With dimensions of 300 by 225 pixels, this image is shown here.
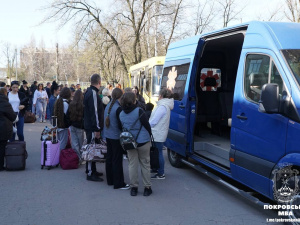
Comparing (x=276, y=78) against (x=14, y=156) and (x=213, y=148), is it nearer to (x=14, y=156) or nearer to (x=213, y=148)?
(x=213, y=148)

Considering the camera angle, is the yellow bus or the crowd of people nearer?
the crowd of people

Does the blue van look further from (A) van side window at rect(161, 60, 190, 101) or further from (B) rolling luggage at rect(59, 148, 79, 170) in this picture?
(B) rolling luggage at rect(59, 148, 79, 170)

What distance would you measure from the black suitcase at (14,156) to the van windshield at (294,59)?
571 centimetres

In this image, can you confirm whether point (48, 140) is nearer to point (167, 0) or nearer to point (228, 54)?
point (228, 54)

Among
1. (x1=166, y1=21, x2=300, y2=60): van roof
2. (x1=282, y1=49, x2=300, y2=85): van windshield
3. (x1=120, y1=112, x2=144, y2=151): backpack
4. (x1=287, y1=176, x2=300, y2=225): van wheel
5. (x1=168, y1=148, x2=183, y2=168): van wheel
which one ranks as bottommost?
(x1=168, y1=148, x2=183, y2=168): van wheel

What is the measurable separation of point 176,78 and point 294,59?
11.8 feet

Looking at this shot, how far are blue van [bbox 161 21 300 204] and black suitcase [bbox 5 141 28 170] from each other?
3321 millimetres

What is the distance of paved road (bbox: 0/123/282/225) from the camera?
4.57 meters

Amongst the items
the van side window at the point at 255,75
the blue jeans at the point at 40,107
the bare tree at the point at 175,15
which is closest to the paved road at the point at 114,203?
the van side window at the point at 255,75

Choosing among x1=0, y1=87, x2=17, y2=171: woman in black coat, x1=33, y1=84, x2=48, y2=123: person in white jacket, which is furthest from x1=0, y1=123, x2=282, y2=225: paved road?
x1=33, y1=84, x2=48, y2=123: person in white jacket

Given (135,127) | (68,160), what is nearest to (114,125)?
(135,127)

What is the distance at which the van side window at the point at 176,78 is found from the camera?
7051mm

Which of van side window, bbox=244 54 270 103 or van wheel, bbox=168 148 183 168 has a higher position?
van side window, bbox=244 54 270 103

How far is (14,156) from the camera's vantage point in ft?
23.5
